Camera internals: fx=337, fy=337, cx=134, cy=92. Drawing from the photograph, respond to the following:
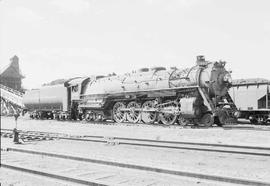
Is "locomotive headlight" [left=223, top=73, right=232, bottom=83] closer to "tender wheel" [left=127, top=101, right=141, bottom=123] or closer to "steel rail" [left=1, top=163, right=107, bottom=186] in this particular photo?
"tender wheel" [left=127, top=101, right=141, bottom=123]

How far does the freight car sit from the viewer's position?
65.8ft

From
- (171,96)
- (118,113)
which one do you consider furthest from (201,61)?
(118,113)

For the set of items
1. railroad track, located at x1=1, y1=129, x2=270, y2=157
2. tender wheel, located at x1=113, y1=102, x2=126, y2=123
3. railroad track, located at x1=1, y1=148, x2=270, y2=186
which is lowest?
railroad track, located at x1=1, y1=148, x2=270, y2=186

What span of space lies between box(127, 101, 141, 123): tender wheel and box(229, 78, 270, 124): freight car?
6024 millimetres

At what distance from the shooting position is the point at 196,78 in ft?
57.6

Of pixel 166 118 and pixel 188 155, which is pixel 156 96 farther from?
pixel 188 155

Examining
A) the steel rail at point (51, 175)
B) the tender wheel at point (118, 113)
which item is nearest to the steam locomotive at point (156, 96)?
the tender wheel at point (118, 113)

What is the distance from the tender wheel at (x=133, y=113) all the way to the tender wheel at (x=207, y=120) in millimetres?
3998

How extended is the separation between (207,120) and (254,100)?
466 centimetres

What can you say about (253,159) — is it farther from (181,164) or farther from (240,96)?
(240,96)

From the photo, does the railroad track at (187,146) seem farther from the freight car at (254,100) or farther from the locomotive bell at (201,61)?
the freight car at (254,100)

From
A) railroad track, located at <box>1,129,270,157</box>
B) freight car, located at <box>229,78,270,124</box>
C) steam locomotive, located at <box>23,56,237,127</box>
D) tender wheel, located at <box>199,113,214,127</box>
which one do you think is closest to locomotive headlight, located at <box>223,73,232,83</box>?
steam locomotive, located at <box>23,56,237,127</box>

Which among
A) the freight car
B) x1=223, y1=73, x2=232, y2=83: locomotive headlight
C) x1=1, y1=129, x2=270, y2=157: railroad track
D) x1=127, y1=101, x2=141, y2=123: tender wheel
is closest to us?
x1=1, y1=129, x2=270, y2=157: railroad track

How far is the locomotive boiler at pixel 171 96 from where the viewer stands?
1725cm
